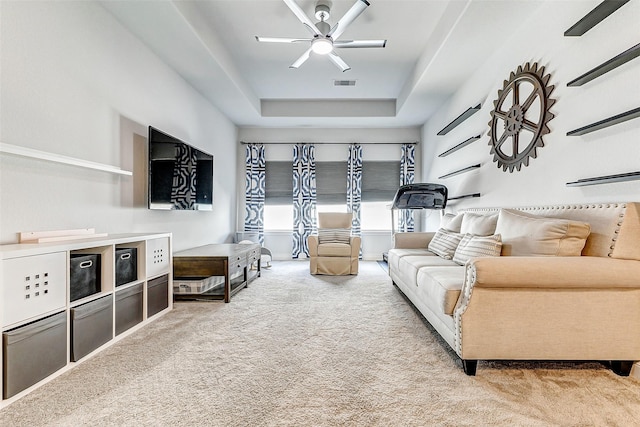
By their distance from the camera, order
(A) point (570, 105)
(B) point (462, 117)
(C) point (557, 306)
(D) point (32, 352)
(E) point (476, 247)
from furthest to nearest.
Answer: (B) point (462, 117)
(E) point (476, 247)
(A) point (570, 105)
(C) point (557, 306)
(D) point (32, 352)

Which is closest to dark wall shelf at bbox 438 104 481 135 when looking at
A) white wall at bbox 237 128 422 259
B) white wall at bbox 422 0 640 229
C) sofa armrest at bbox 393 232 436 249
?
white wall at bbox 422 0 640 229

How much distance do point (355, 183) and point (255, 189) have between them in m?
1.91

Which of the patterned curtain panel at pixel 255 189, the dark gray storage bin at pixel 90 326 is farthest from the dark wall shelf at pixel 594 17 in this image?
the patterned curtain panel at pixel 255 189

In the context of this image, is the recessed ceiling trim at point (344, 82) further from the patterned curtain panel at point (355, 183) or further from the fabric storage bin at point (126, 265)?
the fabric storage bin at point (126, 265)

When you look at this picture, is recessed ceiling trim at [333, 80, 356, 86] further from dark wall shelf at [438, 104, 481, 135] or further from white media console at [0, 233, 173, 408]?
white media console at [0, 233, 173, 408]

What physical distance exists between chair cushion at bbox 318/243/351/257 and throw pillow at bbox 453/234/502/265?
70.0 inches

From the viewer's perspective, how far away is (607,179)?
5.83 feet

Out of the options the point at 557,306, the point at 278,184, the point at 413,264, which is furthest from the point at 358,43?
the point at 278,184

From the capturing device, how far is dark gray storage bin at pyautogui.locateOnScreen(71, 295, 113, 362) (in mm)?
1704

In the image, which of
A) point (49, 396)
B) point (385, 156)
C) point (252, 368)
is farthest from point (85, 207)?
point (385, 156)

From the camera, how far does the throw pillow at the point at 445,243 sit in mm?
2869

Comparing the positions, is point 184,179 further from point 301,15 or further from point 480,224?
point 480,224

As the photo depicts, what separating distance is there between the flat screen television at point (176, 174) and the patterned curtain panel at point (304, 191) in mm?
2148

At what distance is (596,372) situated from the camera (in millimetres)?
1670
